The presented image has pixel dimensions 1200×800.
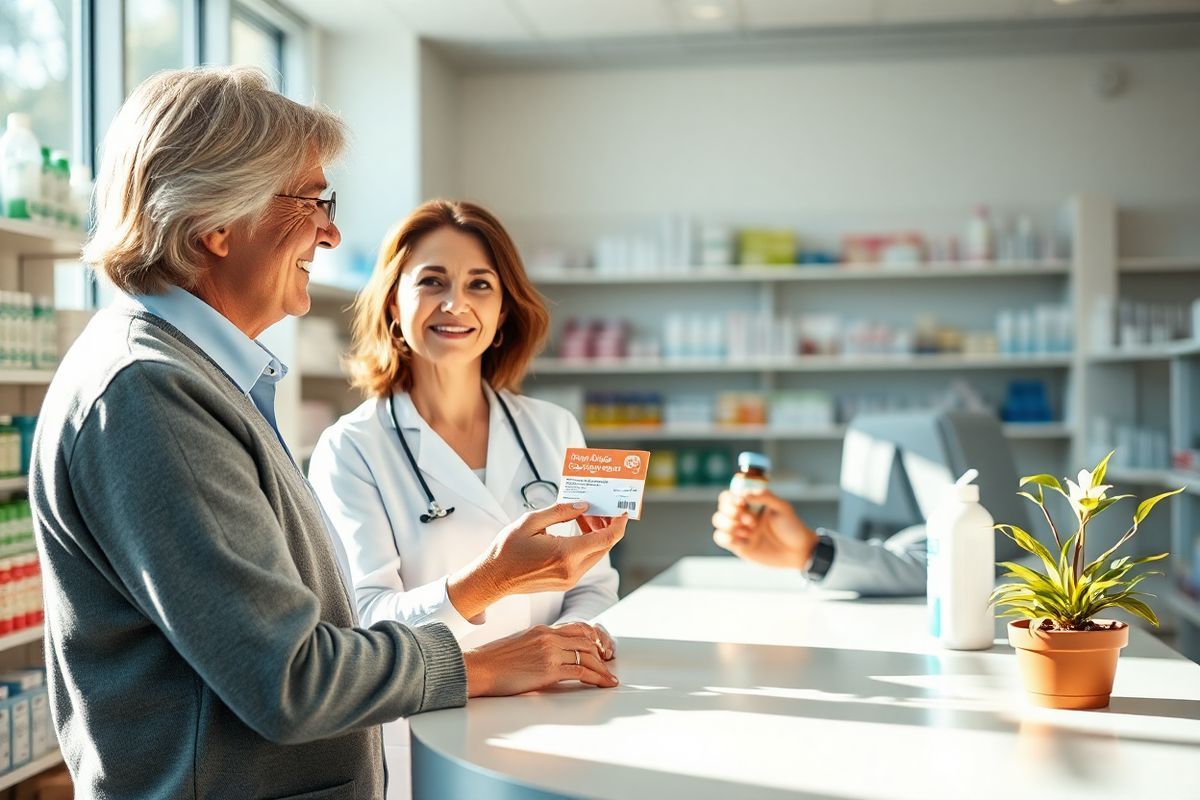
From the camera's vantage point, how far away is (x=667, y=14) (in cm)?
603

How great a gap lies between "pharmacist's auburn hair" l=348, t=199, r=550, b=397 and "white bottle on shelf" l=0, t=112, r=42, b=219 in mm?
1446

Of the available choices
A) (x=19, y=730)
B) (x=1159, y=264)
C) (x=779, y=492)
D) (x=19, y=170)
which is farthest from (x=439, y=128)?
(x=19, y=730)

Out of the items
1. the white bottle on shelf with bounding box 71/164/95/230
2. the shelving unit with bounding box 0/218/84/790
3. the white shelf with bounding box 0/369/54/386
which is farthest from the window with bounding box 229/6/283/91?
the white shelf with bounding box 0/369/54/386

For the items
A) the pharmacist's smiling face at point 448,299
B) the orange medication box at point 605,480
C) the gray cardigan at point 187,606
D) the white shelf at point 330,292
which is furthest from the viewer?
the white shelf at point 330,292

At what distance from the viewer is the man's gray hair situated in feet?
4.41

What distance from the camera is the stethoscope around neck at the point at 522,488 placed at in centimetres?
210

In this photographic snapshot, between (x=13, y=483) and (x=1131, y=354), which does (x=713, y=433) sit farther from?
(x=13, y=483)

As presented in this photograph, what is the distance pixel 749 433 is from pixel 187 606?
5563mm

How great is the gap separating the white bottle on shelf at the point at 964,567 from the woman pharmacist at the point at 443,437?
1.80ft

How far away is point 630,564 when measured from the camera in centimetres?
709

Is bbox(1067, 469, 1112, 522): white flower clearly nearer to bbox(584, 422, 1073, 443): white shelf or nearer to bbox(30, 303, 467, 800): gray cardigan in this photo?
bbox(30, 303, 467, 800): gray cardigan

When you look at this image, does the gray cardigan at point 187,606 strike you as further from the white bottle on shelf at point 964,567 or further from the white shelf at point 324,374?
the white shelf at point 324,374

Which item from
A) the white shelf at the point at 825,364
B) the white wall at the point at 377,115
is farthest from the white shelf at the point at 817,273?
the white wall at the point at 377,115

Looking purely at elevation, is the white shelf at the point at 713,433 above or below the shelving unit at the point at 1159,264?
below
